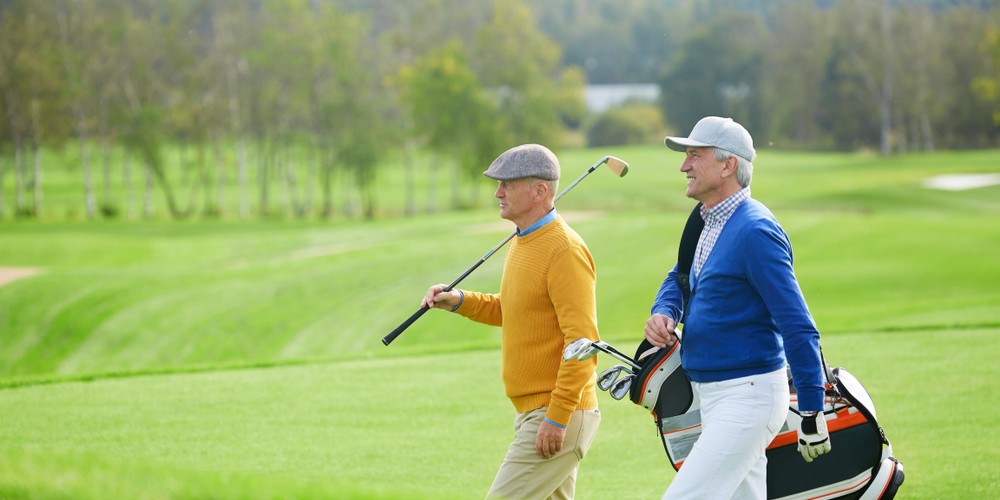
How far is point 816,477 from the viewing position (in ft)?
15.2

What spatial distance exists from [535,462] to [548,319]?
665 mm

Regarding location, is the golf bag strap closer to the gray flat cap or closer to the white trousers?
the white trousers

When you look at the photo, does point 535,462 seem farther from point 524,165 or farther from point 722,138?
point 722,138

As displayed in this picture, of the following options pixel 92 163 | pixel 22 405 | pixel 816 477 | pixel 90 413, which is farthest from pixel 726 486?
pixel 92 163

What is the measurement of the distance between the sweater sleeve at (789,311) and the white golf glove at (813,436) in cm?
7

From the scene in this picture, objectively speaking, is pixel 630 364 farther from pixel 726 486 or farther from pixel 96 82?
pixel 96 82

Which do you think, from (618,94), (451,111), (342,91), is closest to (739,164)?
(451,111)

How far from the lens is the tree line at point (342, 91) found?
52.5 meters

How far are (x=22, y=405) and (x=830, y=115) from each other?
7894 cm

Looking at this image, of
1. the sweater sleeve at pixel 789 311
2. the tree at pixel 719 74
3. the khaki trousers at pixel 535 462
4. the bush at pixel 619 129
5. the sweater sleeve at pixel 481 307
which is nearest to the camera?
the sweater sleeve at pixel 789 311

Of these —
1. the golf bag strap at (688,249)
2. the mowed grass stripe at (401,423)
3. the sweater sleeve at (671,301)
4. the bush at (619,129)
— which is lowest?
the bush at (619,129)

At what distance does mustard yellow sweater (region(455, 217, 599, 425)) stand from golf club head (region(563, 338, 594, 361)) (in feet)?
0.87

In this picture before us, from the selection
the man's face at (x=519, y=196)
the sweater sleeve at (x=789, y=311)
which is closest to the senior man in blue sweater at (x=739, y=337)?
the sweater sleeve at (x=789, y=311)

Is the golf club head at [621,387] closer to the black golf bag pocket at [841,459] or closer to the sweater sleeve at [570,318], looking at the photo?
the sweater sleeve at [570,318]
